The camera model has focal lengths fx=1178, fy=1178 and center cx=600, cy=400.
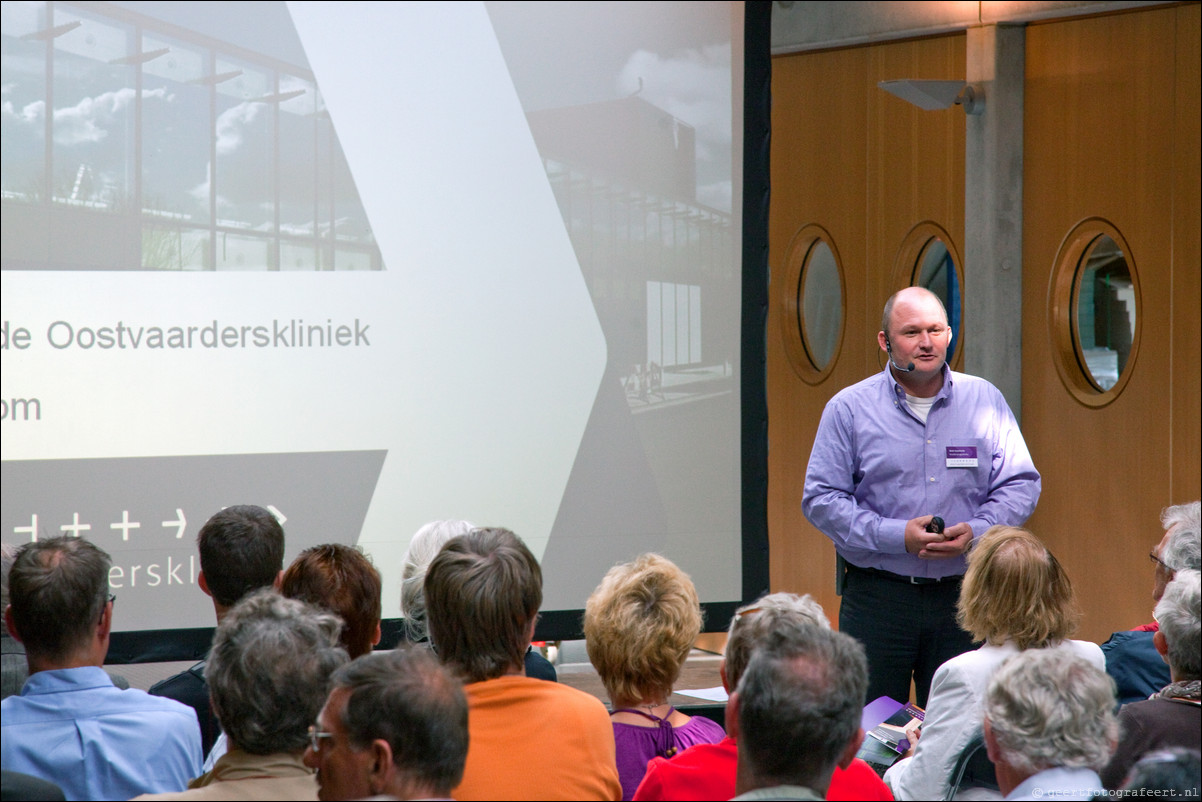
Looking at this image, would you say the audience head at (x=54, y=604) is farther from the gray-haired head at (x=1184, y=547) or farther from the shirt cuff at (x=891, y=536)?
the gray-haired head at (x=1184, y=547)

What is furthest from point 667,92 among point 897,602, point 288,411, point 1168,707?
point 1168,707

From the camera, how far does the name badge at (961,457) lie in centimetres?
318

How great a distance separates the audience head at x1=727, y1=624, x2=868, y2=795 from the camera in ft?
4.95

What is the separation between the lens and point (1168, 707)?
6.16ft

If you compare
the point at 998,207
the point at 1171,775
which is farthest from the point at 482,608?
the point at 998,207

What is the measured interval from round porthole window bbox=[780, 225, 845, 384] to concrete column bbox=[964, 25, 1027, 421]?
881mm

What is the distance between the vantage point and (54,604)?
77.8 inches

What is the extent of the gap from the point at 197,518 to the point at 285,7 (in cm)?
166

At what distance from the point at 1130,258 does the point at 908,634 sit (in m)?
2.71

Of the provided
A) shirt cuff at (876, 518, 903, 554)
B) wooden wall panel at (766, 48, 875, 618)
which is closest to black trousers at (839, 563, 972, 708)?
shirt cuff at (876, 518, 903, 554)

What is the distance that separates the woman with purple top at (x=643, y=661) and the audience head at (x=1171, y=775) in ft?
2.94

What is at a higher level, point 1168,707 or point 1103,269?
point 1103,269

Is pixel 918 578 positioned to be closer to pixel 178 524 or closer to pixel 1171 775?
pixel 1171 775

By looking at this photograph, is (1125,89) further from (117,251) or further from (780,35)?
(117,251)
